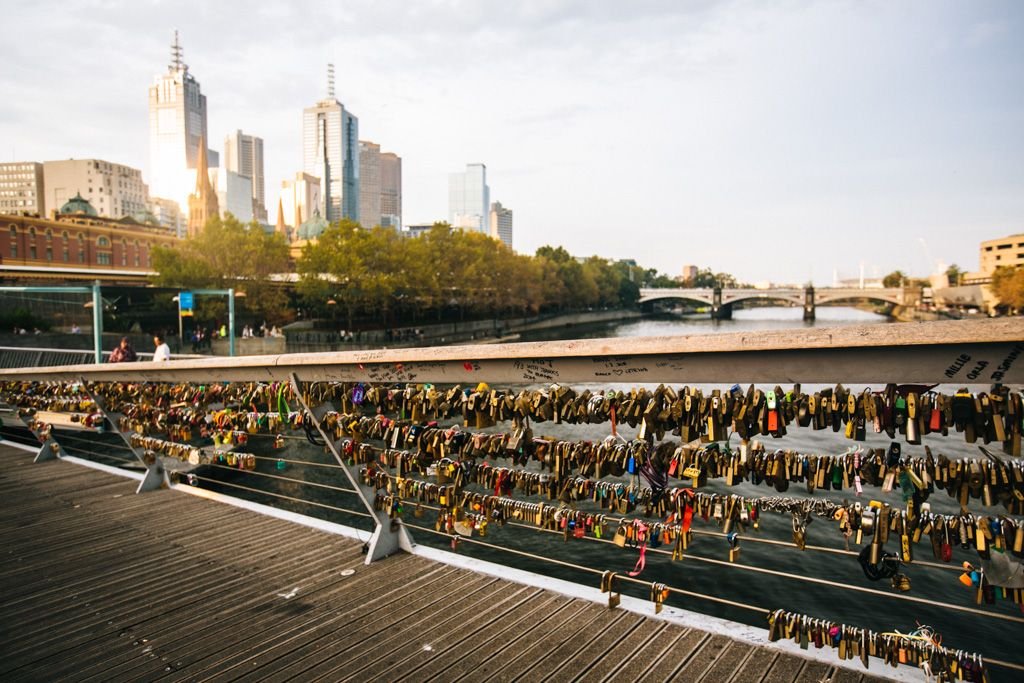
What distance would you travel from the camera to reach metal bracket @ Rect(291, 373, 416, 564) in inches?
174

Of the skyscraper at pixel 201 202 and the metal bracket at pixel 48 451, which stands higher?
the skyscraper at pixel 201 202

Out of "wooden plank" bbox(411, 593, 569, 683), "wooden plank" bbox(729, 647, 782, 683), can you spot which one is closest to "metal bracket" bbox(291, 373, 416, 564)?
"wooden plank" bbox(411, 593, 569, 683)

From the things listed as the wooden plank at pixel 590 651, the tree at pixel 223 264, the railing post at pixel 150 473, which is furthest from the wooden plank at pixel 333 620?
Result: the tree at pixel 223 264

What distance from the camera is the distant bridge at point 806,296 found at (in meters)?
90.1

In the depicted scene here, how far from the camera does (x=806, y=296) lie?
104 m

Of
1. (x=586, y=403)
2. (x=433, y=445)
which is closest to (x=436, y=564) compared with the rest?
(x=433, y=445)

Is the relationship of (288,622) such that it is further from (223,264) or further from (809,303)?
(809,303)

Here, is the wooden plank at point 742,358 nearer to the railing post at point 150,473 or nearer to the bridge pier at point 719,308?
the railing post at point 150,473

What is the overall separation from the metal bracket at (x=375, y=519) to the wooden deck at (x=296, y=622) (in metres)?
0.11

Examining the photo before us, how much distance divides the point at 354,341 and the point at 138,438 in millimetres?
41112

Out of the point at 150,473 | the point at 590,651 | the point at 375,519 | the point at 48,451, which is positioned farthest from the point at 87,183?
the point at 590,651

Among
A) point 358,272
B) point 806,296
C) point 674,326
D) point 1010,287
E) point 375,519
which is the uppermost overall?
point 358,272

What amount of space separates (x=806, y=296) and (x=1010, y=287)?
124 feet

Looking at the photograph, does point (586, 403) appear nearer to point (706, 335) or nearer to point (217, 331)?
point (706, 335)
